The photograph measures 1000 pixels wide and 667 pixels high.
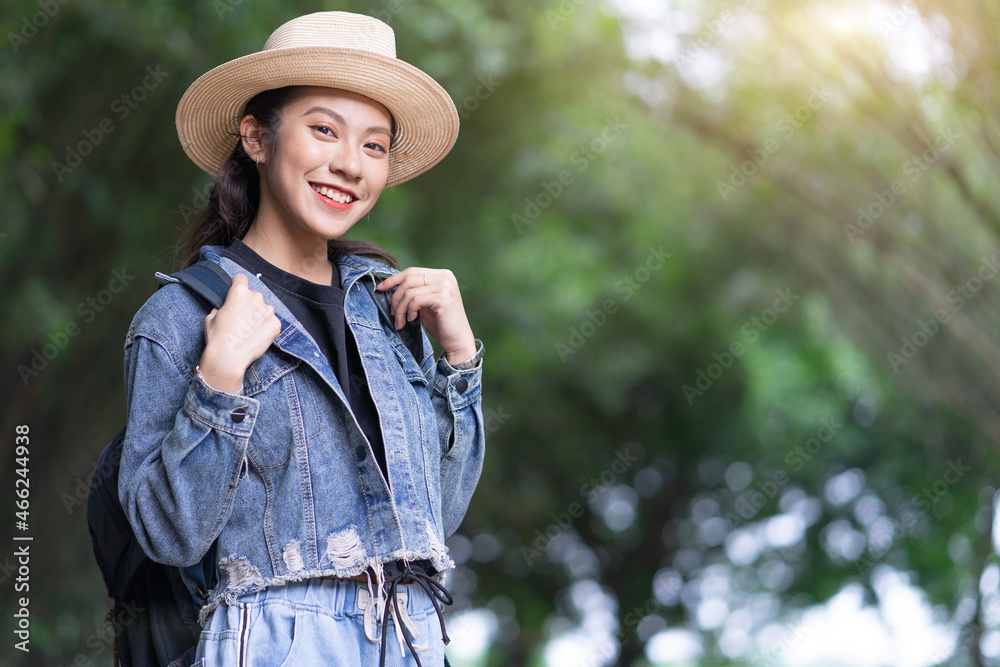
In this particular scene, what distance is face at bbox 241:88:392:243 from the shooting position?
1.79 metres

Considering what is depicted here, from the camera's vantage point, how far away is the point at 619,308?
13344 mm

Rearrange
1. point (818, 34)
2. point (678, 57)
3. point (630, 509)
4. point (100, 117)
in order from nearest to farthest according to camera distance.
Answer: point (100, 117), point (818, 34), point (678, 57), point (630, 509)

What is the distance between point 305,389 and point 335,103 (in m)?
0.53

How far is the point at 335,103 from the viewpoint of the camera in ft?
5.98

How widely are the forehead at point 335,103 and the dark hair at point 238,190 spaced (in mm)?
19

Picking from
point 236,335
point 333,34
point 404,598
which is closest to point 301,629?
point 404,598

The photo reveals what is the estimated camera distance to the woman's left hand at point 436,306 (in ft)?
6.22

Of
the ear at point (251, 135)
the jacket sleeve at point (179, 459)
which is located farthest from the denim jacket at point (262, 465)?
the ear at point (251, 135)

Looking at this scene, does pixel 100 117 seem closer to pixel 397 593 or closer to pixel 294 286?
pixel 294 286

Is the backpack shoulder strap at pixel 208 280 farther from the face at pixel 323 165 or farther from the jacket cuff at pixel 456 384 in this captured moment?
the jacket cuff at pixel 456 384

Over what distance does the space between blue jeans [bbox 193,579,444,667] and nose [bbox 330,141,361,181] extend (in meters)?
0.70

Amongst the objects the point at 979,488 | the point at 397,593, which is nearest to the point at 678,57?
the point at 397,593

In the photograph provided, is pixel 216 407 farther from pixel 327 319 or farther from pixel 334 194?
pixel 334 194

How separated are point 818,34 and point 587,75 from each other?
200 centimetres
